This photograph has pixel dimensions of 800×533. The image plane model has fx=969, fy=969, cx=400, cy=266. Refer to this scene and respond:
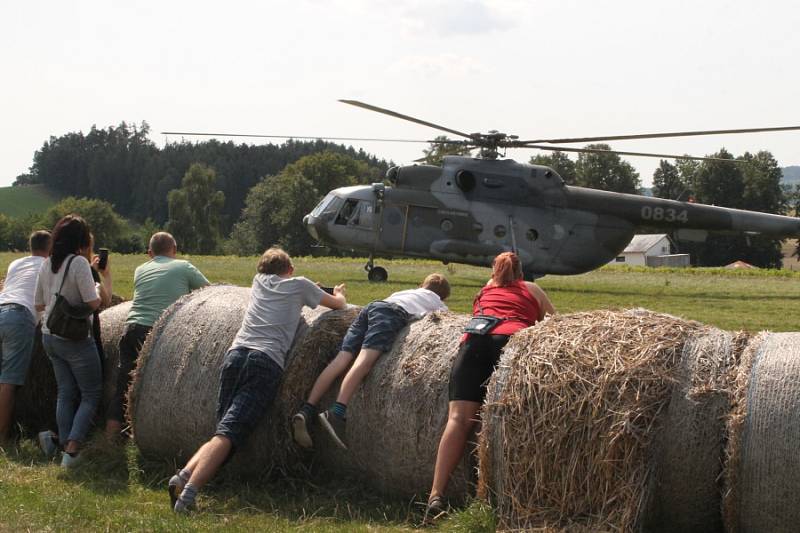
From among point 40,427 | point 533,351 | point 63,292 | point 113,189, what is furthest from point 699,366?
point 113,189

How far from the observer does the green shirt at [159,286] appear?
8234 millimetres

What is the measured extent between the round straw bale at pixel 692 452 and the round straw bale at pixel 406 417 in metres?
1.29

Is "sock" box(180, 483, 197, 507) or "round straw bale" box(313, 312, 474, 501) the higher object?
"round straw bale" box(313, 312, 474, 501)

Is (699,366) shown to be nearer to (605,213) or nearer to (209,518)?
(209,518)

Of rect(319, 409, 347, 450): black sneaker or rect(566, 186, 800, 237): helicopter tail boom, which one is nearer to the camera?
rect(319, 409, 347, 450): black sneaker

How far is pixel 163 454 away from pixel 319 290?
1.76 metres

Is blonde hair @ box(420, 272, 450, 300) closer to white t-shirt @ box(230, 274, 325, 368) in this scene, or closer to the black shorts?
white t-shirt @ box(230, 274, 325, 368)

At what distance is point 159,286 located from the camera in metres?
8.33

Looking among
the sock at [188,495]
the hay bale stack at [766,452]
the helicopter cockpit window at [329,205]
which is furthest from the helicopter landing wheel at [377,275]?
the hay bale stack at [766,452]

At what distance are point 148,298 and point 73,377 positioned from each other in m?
0.90

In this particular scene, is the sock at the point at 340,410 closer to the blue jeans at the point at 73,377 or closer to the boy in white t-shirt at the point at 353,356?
the boy in white t-shirt at the point at 353,356

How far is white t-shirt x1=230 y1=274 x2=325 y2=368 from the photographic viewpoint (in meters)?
7.04

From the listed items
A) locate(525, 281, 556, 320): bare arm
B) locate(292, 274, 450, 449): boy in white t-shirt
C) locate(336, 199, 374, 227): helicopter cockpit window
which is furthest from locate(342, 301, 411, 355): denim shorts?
locate(336, 199, 374, 227): helicopter cockpit window

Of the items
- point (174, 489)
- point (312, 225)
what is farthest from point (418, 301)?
point (312, 225)
